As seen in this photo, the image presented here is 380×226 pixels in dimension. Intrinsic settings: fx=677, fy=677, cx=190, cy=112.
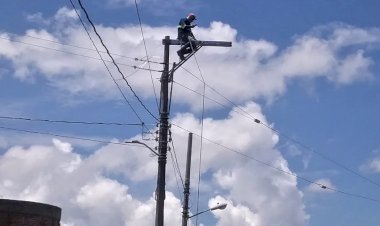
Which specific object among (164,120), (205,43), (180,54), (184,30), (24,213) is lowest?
(24,213)

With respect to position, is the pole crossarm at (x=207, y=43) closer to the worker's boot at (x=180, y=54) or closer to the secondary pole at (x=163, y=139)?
the secondary pole at (x=163, y=139)

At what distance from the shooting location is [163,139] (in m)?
19.2

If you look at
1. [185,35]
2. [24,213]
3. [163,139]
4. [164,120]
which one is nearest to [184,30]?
[185,35]

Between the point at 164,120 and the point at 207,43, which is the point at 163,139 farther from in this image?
the point at 207,43

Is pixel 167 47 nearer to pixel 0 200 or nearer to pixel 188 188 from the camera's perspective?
pixel 0 200

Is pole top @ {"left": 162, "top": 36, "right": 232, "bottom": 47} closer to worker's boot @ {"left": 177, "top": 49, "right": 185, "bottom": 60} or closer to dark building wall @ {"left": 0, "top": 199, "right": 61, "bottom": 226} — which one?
worker's boot @ {"left": 177, "top": 49, "right": 185, "bottom": 60}

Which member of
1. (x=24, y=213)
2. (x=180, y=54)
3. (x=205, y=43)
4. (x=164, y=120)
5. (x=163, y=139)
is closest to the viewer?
(x=163, y=139)

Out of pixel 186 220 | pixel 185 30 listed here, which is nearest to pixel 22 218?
pixel 186 220

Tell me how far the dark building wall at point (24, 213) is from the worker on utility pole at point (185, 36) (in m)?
9.23

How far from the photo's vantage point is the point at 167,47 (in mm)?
19891

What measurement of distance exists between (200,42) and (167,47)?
105 cm

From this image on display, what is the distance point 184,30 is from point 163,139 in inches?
127

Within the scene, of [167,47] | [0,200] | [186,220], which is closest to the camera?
[167,47]

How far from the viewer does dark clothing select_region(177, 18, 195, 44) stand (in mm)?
19547
